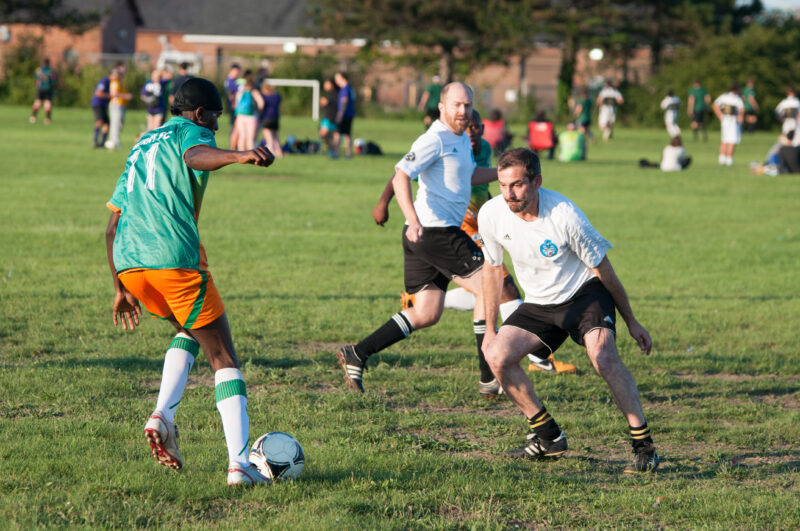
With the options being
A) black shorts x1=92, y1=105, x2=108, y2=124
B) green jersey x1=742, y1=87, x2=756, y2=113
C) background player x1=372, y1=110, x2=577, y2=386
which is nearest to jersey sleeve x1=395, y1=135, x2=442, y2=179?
background player x1=372, y1=110, x2=577, y2=386

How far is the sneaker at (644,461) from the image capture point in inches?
213

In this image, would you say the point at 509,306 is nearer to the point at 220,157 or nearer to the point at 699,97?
the point at 220,157

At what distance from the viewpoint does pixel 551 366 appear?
7.85 meters

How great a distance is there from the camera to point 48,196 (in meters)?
17.4

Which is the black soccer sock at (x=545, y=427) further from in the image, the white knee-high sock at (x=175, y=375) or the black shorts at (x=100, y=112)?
the black shorts at (x=100, y=112)

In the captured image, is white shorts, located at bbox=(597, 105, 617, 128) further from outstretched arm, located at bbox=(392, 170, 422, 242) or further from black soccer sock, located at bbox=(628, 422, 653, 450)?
black soccer sock, located at bbox=(628, 422, 653, 450)

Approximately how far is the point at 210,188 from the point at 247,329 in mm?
11199

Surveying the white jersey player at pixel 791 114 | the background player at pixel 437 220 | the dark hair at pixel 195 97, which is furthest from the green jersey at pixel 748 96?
the dark hair at pixel 195 97

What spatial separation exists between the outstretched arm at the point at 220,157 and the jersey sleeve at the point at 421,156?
2.60 meters

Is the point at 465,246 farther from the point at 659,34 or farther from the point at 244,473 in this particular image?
the point at 659,34

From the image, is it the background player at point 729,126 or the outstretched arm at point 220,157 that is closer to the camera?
the outstretched arm at point 220,157

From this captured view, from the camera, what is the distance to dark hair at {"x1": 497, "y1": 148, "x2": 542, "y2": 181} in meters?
5.27

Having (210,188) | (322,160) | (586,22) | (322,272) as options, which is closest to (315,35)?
(586,22)

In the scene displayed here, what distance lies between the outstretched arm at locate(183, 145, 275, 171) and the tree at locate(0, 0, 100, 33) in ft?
198
